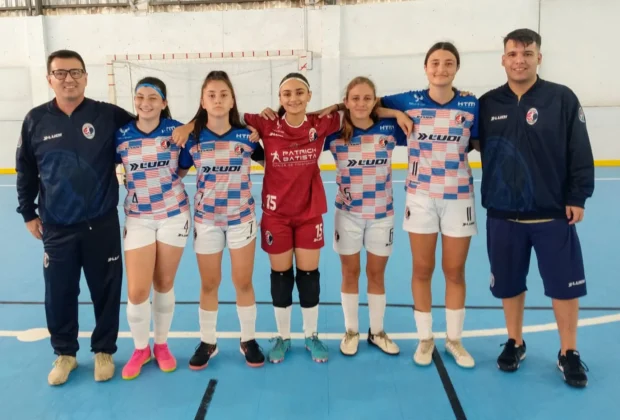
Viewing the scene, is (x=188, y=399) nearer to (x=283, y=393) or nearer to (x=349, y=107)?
(x=283, y=393)

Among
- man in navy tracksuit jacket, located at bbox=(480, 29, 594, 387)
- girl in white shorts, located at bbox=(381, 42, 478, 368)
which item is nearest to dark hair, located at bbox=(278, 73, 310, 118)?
girl in white shorts, located at bbox=(381, 42, 478, 368)

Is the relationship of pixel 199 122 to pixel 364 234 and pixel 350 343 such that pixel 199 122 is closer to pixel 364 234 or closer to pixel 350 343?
pixel 364 234

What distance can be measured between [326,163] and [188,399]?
8903mm

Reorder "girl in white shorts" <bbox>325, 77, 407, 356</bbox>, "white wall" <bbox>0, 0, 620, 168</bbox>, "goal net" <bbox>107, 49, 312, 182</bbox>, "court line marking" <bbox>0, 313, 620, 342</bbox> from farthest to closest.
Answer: "goal net" <bbox>107, 49, 312, 182</bbox> < "white wall" <bbox>0, 0, 620, 168</bbox> < "court line marking" <bbox>0, 313, 620, 342</bbox> < "girl in white shorts" <bbox>325, 77, 407, 356</bbox>

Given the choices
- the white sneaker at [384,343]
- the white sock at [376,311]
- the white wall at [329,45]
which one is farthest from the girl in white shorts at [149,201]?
the white wall at [329,45]

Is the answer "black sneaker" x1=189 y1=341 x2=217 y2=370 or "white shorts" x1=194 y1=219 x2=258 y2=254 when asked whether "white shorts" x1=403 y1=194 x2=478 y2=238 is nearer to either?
"white shorts" x1=194 y1=219 x2=258 y2=254

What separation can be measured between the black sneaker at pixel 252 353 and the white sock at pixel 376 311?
743 millimetres

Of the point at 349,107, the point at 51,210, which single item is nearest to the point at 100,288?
the point at 51,210

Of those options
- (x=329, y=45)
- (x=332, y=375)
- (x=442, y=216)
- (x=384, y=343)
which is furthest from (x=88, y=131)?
(x=329, y=45)

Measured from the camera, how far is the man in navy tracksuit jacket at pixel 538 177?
Answer: 8.54 ft

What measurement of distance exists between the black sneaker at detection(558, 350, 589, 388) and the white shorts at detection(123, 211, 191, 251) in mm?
2325

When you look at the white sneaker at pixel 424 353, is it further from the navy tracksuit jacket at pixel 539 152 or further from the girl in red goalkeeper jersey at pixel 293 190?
the navy tracksuit jacket at pixel 539 152

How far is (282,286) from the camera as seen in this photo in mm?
2957

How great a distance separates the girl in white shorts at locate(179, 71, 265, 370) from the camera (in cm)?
277
